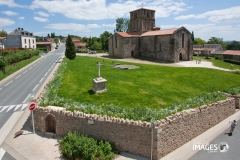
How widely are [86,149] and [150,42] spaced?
35190 millimetres

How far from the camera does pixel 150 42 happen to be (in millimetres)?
42000

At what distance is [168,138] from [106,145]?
361cm

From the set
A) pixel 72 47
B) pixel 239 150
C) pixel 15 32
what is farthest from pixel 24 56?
pixel 239 150

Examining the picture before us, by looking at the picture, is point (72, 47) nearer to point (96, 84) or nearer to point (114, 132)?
point (96, 84)

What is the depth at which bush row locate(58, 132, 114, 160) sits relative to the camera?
9.99 meters

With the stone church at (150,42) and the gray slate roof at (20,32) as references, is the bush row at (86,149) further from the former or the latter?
the gray slate roof at (20,32)

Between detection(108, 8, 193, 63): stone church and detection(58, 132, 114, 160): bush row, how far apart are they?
3033 cm

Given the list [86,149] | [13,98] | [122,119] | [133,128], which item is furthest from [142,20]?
[86,149]

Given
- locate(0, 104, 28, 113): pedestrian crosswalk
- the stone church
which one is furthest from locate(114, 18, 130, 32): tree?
locate(0, 104, 28, 113): pedestrian crosswalk

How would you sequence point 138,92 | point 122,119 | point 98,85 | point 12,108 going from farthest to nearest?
point 12,108 → point 138,92 → point 98,85 → point 122,119

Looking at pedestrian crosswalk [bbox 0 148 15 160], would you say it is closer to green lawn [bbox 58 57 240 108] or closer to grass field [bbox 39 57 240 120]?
grass field [bbox 39 57 240 120]

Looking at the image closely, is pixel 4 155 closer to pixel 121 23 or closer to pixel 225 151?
pixel 225 151

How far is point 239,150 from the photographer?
38.4ft

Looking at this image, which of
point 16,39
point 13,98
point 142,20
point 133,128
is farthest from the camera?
point 16,39
